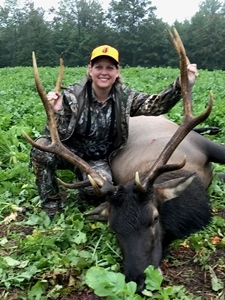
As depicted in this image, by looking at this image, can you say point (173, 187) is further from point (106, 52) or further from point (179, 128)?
point (106, 52)

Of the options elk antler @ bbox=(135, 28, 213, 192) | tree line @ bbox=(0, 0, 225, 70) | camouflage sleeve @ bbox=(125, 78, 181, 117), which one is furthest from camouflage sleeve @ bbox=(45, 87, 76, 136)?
tree line @ bbox=(0, 0, 225, 70)

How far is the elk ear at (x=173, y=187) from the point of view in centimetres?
441

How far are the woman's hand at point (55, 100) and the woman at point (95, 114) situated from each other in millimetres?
86

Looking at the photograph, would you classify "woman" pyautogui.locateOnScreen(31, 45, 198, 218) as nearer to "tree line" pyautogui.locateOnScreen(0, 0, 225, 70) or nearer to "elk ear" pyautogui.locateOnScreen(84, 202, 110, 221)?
"elk ear" pyautogui.locateOnScreen(84, 202, 110, 221)

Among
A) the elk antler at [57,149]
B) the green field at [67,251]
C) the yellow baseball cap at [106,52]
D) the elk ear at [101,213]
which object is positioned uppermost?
the yellow baseball cap at [106,52]

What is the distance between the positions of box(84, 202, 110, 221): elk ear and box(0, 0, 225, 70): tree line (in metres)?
46.8

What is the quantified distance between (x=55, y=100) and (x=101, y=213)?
4.05 ft

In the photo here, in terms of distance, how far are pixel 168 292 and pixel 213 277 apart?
627mm

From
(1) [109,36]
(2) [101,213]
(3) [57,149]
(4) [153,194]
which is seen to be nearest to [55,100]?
(3) [57,149]

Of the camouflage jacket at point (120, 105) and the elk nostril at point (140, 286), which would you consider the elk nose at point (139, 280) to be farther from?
the camouflage jacket at point (120, 105)

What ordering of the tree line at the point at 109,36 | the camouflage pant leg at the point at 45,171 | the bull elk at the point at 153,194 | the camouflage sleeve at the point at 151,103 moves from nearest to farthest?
the bull elk at the point at 153,194
the camouflage pant leg at the point at 45,171
the camouflage sleeve at the point at 151,103
the tree line at the point at 109,36

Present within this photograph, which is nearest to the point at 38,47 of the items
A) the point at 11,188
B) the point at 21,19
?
the point at 21,19

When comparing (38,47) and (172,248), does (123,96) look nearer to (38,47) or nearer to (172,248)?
(172,248)

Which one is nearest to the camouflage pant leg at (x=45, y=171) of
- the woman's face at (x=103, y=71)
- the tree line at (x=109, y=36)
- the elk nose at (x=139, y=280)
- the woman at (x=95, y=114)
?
the woman at (x=95, y=114)
